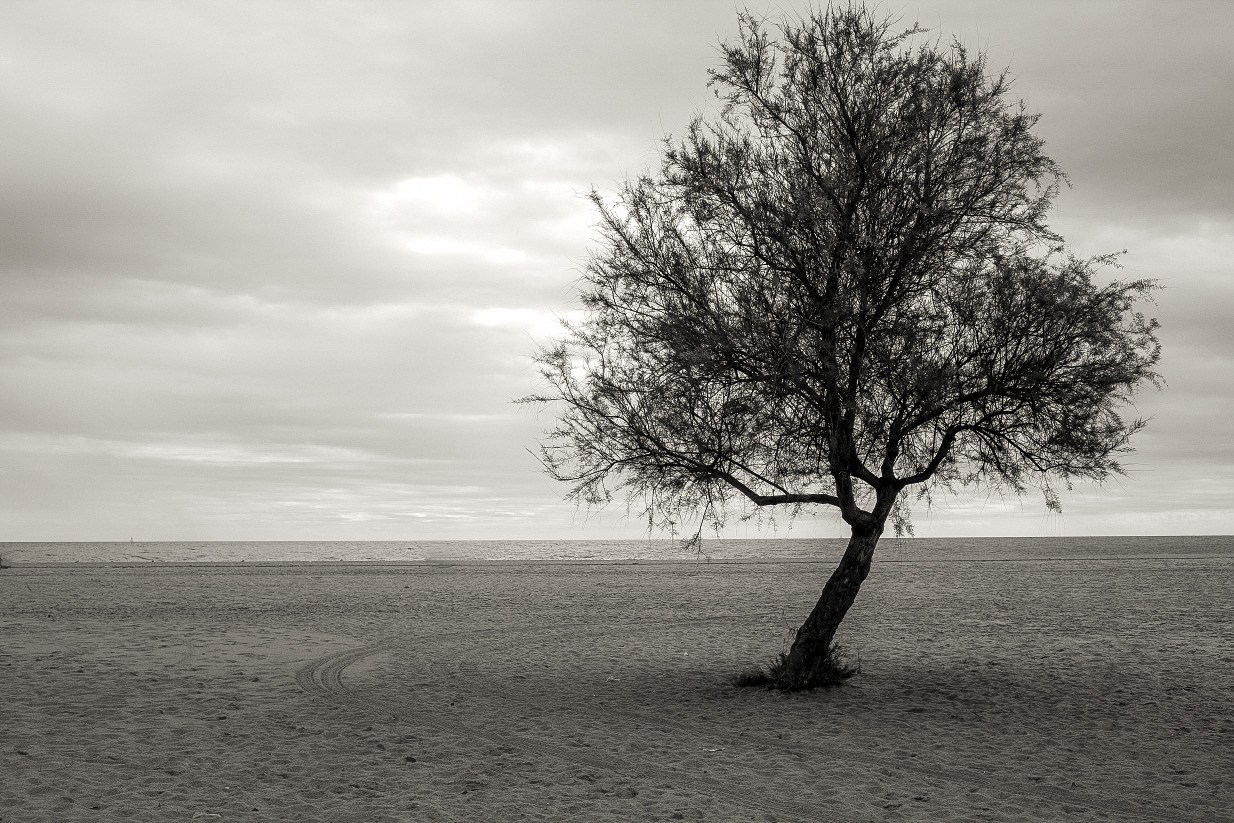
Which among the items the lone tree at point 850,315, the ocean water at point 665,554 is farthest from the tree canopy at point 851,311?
the ocean water at point 665,554

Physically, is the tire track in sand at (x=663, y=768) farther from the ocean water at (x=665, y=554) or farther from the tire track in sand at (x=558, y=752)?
the ocean water at (x=665, y=554)

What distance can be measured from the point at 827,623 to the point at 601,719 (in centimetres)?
385

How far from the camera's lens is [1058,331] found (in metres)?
12.3

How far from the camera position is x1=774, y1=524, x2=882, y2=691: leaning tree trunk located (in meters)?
13.7

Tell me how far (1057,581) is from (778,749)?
34.1m

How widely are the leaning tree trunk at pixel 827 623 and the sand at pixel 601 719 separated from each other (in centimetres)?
34

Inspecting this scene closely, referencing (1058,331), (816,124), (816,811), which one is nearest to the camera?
(816,811)

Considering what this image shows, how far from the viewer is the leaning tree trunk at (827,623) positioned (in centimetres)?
1372

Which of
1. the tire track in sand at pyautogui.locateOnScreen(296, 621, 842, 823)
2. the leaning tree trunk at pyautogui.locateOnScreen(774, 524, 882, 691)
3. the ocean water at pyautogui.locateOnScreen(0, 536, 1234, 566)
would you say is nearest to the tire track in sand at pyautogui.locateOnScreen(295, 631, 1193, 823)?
the tire track in sand at pyautogui.locateOnScreen(296, 621, 842, 823)

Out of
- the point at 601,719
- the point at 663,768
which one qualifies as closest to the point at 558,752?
the point at 663,768

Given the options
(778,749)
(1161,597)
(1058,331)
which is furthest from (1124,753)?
(1161,597)

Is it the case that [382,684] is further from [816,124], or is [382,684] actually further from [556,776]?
[816,124]

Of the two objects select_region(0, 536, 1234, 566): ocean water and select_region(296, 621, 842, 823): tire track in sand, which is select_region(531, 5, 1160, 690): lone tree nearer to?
select_region(296, 621, 842, 823): tire track in sand

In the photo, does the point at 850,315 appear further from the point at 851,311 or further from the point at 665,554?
the point at 665,554
